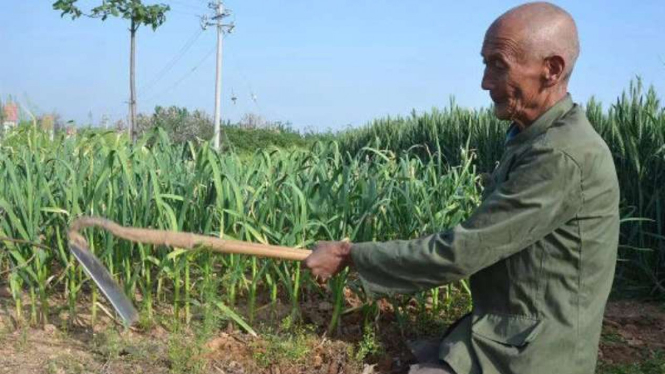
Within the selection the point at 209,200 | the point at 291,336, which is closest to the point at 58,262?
the point at 209,200

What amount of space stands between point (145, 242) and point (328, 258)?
0.58 m

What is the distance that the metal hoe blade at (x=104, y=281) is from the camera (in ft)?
7.58

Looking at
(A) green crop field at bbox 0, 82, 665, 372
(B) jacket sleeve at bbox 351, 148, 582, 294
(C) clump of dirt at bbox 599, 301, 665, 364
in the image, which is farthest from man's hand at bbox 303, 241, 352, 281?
(C) clump of dirt at bbox 599, 301, 665, 364

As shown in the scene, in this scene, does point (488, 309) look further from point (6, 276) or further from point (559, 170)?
point (6, 276)

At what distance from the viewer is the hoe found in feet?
6.51

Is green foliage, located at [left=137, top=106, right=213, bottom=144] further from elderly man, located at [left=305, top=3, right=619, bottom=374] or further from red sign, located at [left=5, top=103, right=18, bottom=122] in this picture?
elderly man, located at [left=305, top=3, right=619, bottom=374]

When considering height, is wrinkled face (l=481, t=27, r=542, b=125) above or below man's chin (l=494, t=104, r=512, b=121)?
above

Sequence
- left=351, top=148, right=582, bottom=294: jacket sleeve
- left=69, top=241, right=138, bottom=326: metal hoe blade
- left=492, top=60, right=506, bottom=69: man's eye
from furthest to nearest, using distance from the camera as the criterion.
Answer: left=69, top=241, right=138, bottom=326: metal hoe blade
left=492, top=60, right=506, bottom=69: man's eye
left=351, top=148, right=582, bottom=294: jacket sleeve

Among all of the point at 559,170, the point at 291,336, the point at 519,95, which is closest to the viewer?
the point at 559,170

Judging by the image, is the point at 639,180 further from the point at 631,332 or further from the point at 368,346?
the point at 368,346

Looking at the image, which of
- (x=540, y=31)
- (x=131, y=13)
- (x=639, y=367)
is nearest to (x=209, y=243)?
(x=540, y=31)

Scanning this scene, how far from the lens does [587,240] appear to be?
1791mm

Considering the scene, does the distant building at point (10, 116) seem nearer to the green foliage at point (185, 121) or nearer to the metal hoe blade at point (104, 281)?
the metal hoe blade at point (104, 281)

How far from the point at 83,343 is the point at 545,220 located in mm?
1906
